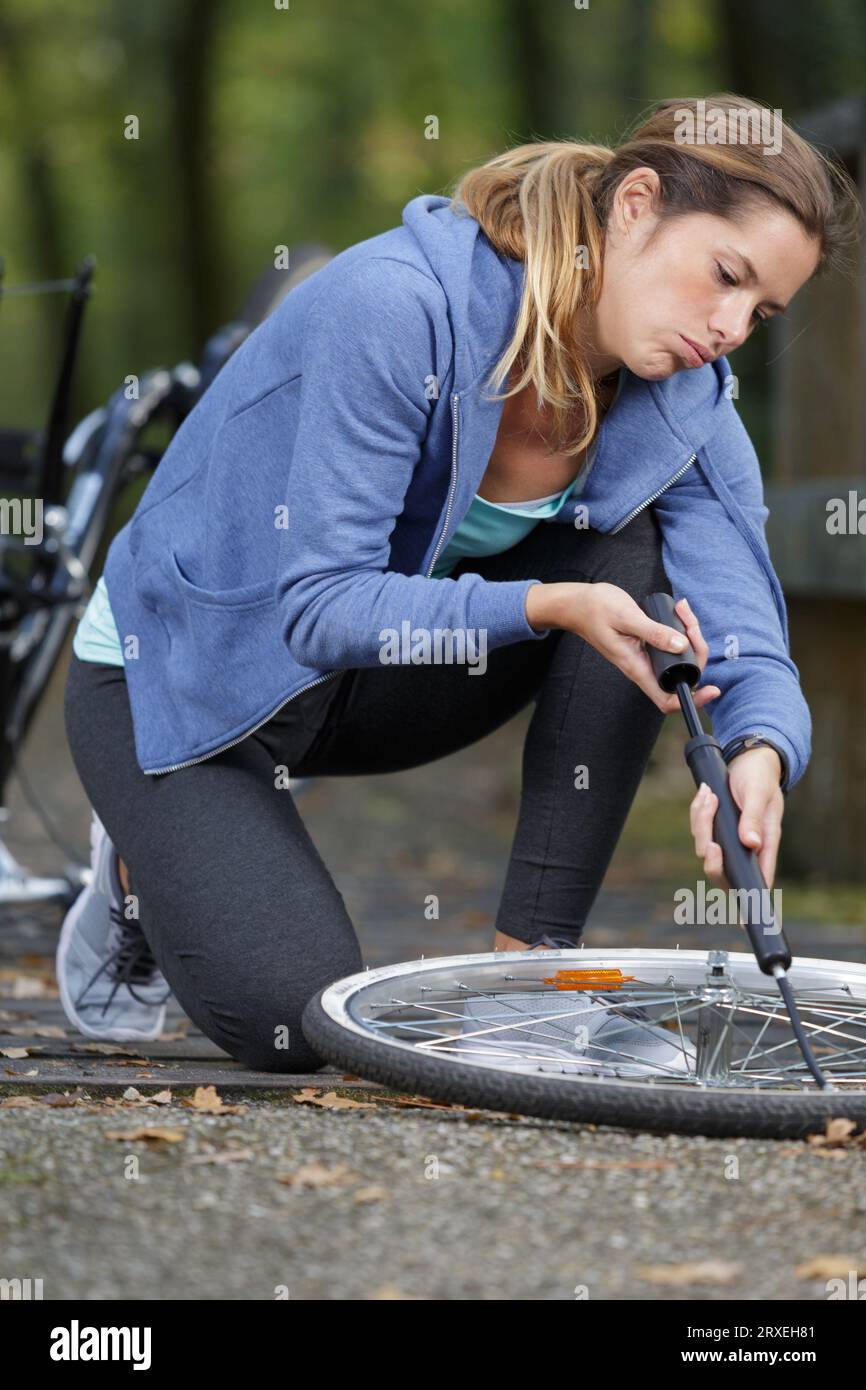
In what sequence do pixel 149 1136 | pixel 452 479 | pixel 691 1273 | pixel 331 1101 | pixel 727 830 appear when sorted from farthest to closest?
pixel 452 479
pixel 331 1101
pixel 727 830
pixel 149 1136
pixel 691 1273

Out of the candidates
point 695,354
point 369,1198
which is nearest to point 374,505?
point 695,354

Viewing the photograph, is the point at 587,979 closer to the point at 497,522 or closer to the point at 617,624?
the point at 617,624

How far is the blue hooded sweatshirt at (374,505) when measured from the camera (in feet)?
7.91

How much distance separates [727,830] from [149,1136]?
0.77 metres

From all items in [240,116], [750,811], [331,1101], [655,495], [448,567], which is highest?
[240,116]

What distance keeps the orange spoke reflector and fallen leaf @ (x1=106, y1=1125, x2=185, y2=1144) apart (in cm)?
73

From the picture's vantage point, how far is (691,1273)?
1616 mm

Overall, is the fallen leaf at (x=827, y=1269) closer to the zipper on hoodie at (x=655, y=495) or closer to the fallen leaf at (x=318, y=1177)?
the fallen leaf at (x=318, y=1177)

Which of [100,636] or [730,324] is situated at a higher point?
[730,324]

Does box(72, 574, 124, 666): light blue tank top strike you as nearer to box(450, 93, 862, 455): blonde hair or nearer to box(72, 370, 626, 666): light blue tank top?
box(72, 370, 626, 666): light blue tank top

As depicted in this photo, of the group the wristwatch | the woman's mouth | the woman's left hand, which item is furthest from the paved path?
the woman's mouth

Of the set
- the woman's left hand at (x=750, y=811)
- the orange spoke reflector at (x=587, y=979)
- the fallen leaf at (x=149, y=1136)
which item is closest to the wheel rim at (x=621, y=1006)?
the orange spoke reflector at (x=587, y=979)

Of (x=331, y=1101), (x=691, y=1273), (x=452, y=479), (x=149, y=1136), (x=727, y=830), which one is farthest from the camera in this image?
(x=452, y=479)

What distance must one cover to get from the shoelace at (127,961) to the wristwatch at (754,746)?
1052mm
